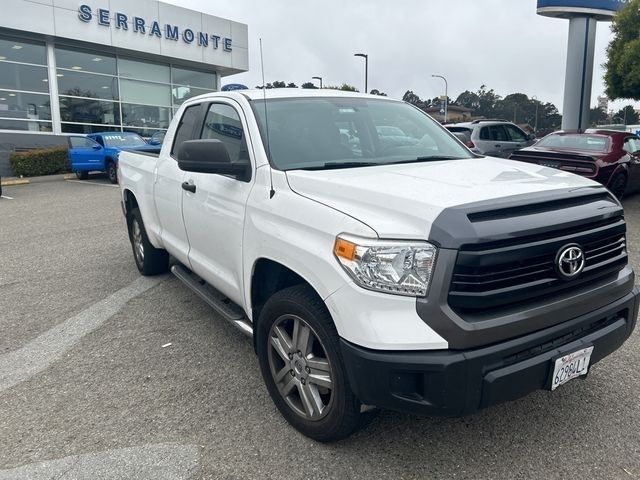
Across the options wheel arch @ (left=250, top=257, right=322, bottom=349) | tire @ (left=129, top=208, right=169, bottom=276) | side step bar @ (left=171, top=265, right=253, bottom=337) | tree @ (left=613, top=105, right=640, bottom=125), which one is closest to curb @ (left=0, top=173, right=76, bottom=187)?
tire @ (left=129, top=208, right=169, bottom=276)

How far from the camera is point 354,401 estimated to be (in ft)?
8.18

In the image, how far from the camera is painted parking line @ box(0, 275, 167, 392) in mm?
3691

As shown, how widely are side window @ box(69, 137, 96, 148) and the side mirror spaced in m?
16.1

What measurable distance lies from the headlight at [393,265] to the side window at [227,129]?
1.35 m

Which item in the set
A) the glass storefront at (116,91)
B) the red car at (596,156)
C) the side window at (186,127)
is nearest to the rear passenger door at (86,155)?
the glass storefront at (116,91)

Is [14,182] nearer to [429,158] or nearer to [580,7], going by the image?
[429,158]

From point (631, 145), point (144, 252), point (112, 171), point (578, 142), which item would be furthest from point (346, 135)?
point (112, 171)

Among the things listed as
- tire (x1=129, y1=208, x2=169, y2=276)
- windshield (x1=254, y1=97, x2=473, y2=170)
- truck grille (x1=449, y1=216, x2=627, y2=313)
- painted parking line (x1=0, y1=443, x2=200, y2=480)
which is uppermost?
windshield (x1=254, y1=97, x2=473, y2=170)

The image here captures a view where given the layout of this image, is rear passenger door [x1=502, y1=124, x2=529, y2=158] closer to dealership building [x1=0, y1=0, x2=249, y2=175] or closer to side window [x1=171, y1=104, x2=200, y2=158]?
side window [x1=171, y1=104, x2=200, y2=158]

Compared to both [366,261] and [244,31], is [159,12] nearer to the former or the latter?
[244,31]

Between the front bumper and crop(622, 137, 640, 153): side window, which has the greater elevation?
crop(622, 137, 640, 153): side window

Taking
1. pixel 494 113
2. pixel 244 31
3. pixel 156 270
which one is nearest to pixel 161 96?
pixel 244 31

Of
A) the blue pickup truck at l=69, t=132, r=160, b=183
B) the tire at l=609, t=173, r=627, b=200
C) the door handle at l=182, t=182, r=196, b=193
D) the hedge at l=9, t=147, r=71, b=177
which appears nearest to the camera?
the door handle at l=182, t=182, r=196, b=193

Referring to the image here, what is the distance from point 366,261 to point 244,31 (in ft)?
90.4
